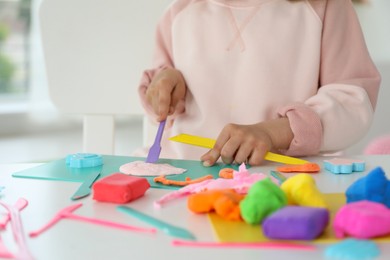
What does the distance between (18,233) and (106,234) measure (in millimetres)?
55

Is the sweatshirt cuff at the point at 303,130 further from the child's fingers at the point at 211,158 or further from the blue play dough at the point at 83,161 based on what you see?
the blue play dough at the point at 83,161

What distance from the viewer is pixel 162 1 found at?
95cm

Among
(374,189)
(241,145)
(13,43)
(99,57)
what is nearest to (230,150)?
(241,145)

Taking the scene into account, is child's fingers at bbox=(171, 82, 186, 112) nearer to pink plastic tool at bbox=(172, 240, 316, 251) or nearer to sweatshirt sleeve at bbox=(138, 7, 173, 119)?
sweatshirt sleeve at bbox=(138, 7, 173, 119)

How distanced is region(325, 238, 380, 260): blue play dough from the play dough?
0.24m

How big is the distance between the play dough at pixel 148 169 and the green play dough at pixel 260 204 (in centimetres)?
17

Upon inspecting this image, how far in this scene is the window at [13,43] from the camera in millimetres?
1479

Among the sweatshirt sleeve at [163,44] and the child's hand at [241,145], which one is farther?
the sweatshirt sleeve at [163,44]

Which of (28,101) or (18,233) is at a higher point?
(18,233)

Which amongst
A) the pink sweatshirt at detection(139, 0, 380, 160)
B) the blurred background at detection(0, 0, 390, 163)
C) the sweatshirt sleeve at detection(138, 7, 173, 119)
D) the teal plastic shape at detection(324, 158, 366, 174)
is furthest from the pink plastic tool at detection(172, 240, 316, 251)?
the blurred background at detection(0, 0, 390, 163)

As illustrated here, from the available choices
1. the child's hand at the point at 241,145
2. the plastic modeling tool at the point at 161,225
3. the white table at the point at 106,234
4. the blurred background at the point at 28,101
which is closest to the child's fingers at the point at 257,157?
the child's hand at the point at 241,145

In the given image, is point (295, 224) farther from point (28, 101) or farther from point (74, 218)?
point (28, 101)

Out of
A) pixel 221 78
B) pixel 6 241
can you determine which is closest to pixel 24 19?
pixel 221 78

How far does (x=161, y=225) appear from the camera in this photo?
356 mm
